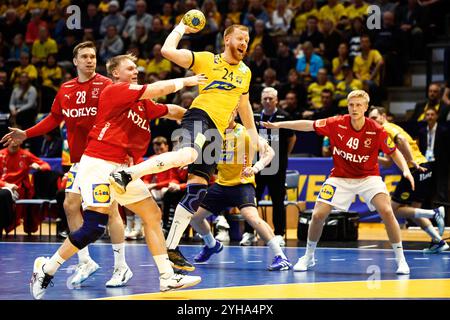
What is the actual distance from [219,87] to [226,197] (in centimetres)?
241

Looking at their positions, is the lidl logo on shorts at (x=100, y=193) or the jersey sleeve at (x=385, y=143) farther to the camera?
the jersey sleeve at (x=385, y=143)

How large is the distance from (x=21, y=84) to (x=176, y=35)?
11902 millimetres

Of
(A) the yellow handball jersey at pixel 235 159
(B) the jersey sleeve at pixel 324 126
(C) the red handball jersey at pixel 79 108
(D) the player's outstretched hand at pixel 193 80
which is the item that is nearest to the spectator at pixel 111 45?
(A) the yellow handball jersey at pixel 235 159

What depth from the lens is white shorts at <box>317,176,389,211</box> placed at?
9.98m

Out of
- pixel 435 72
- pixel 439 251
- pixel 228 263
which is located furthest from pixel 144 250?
pixel 435 72

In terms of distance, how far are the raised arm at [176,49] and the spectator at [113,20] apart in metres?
13.4

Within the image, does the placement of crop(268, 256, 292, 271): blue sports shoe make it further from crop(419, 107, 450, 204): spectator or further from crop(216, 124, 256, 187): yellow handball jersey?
crop(419, 107, 450, 204): spectator

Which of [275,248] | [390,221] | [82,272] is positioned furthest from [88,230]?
[390,221]

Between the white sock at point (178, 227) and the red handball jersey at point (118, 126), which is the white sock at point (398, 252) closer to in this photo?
the white sock at point (178, 227)

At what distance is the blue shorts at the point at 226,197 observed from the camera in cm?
1091

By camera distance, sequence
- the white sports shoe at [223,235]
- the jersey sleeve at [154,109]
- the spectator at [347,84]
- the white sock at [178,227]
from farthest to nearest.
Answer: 1. the spectator at [347,84]
2. the white sports shoe at [223,235]
3. the white sock at [178,227]
4. the jersey sleeve at [154,109]

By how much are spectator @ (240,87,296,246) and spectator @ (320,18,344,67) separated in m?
5.71

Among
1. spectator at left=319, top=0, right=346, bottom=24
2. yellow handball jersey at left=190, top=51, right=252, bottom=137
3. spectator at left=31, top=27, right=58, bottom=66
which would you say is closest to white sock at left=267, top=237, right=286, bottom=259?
yellow handball jersey at left=190, top=51, right=252, bottom=137

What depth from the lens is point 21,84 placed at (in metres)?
19.8
